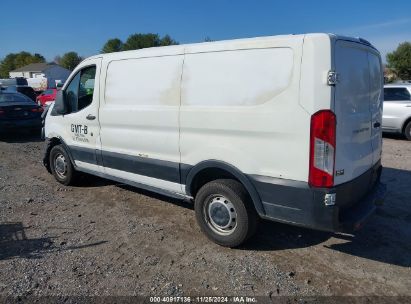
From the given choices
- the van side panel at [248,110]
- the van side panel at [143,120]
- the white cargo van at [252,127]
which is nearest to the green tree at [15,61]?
the van side panel at [143,120]

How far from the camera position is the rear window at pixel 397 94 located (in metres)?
12.1

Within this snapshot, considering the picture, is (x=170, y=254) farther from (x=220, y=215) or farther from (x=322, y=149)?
(x=322, y=149)

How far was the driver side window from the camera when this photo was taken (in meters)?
5.93

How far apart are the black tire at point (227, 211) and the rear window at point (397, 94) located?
9779 millimetres

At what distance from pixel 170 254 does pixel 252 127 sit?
5.37 ft

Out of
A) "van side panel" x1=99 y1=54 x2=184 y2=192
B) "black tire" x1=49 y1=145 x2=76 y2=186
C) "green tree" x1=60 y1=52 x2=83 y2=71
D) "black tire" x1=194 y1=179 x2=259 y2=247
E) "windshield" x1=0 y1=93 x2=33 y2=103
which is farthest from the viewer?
"green tree" x1=60 y1=52 x2=83 y2=71

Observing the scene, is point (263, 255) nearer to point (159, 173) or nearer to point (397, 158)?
point (159, 173)

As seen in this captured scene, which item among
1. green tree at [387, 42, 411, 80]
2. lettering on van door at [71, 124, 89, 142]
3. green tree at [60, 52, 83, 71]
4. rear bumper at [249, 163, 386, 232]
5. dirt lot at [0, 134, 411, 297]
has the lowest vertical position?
dirt lot at [0, 134, 411, 297]

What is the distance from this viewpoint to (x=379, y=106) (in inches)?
185

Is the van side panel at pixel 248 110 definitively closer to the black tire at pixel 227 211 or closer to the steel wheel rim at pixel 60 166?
the black tire at pixel 227 211

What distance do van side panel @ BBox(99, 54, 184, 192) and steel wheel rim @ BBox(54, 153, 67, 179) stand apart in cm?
142

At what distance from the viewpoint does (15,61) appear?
111125 mm

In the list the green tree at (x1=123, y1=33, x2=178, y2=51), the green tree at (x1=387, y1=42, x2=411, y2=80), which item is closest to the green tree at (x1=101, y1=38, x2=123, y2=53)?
the green tree at (x1=123, y1=33, x2=178, y2=51)

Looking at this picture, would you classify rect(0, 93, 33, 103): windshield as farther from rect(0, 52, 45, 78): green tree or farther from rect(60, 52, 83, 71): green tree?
rect(0, 52, 45, 78): green tree
